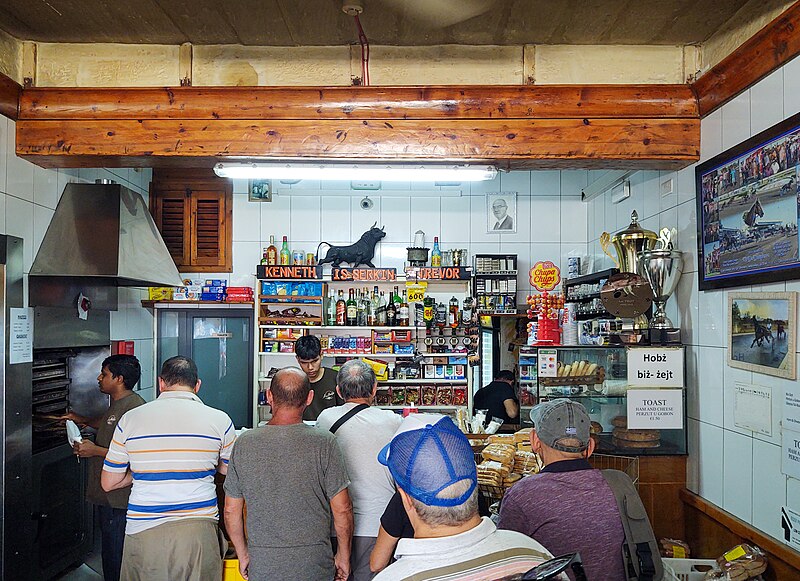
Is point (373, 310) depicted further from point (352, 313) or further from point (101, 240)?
point (101, 240)

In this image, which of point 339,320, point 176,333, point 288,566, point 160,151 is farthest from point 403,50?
point 176,333

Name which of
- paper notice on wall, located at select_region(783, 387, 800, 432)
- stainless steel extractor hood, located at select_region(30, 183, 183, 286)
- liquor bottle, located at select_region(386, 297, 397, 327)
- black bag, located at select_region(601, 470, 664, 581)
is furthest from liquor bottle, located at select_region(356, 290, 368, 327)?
black bag, located at select_region(601, 470, 664, 581)

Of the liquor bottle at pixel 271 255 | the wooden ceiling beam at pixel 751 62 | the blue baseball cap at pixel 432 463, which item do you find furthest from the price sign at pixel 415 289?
the blue baseball cap at pixel 432 463

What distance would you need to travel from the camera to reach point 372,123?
14.2 feet

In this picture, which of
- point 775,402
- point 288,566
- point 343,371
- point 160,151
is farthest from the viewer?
point 160,151

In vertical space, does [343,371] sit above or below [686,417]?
above

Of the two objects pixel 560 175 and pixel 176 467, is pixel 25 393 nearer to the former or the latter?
pixel 176 467

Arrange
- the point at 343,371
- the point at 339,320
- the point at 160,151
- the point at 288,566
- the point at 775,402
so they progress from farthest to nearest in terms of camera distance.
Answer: the point at 339,320, the point at 160,151, the point at 343,371, the point at 775,402, the point at 288,566

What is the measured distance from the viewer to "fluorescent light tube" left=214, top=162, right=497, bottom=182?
4.45 m

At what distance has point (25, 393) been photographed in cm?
452

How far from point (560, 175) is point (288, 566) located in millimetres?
5699

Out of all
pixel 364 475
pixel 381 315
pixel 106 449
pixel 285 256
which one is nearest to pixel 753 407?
pixel 364 475

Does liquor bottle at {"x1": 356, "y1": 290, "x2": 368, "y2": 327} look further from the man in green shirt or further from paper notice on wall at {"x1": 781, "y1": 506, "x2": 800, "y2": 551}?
paper notice on wall at {"x1": 781, "y1": 506, "x2": 800, "y2": 551}

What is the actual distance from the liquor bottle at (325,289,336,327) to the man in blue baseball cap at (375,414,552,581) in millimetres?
5668
